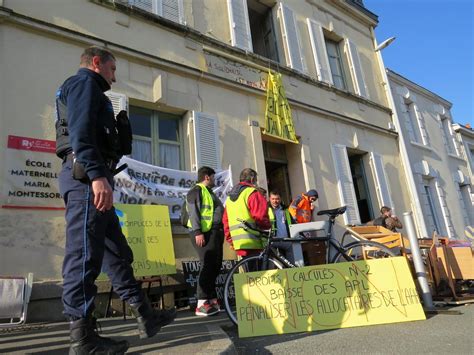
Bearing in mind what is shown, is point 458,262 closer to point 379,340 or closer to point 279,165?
point 379,340

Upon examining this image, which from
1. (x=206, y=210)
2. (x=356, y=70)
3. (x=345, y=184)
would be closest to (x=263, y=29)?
(x=356, y=70)

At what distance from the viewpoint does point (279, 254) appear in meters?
3.89

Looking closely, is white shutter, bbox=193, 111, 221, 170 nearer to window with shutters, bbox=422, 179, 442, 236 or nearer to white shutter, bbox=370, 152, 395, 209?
white shutter, bbox=370, 152, 395, 209

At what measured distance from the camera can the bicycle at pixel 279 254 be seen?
3611 mm

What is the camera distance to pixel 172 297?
5.30m

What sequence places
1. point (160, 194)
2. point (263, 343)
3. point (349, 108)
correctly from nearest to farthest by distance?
point (263, 343)
point (160, 194)
point (349, 108)

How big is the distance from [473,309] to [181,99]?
526cm

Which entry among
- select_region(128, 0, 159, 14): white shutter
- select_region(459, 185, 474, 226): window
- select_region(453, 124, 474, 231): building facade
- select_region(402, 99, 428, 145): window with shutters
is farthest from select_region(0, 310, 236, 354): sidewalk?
select_region(453, 124, 474, 231): building facade

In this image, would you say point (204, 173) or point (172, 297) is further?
point (172, 297)

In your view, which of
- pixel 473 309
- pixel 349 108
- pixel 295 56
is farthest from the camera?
pixel 349 108

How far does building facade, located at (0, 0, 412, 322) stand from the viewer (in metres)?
4.98

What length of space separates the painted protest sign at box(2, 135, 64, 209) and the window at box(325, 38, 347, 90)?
25.9ft

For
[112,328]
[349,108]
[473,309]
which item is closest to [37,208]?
[112,328]

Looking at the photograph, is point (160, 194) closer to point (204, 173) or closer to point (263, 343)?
point (204, 173)
